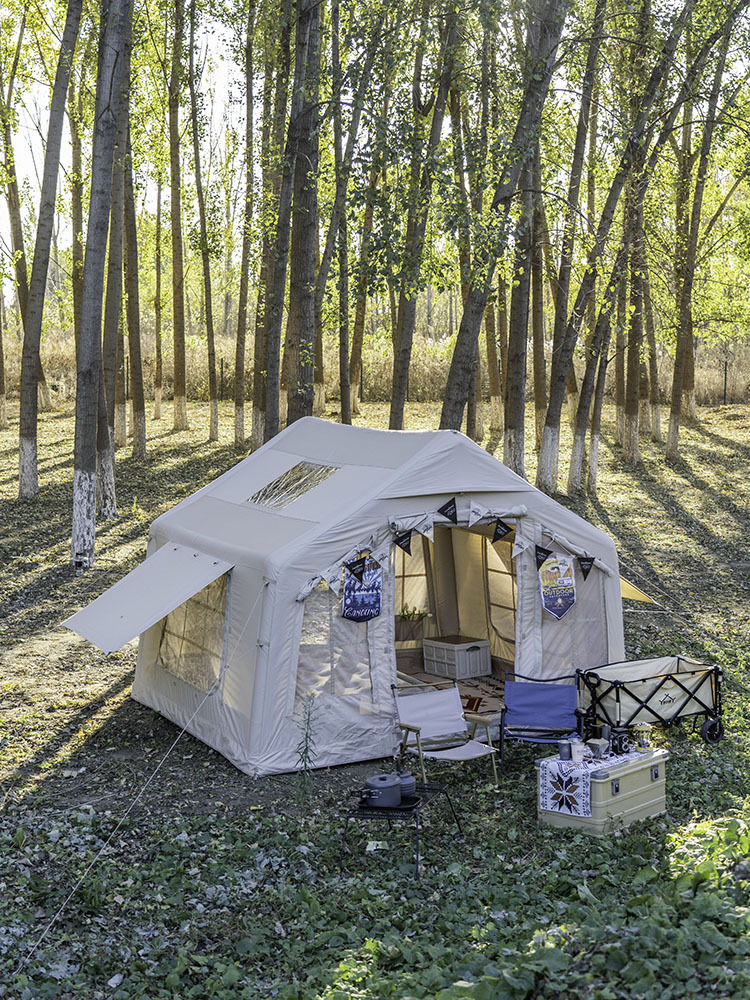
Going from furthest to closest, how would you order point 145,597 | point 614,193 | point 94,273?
point 614,193 < point 94,273 < point 145,597

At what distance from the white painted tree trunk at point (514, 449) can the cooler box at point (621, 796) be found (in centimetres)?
1209

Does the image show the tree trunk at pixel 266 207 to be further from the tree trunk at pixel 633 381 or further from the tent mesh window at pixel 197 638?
the tent mesh window at pixel 197 638

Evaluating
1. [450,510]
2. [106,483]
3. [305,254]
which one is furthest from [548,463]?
[450,510]

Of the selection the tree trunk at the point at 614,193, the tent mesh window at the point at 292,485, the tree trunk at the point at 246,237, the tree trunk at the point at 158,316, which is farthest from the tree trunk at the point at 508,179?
the tree trunk at the point at 158,316

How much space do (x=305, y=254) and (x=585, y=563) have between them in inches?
266

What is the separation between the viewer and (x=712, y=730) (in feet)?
30.8

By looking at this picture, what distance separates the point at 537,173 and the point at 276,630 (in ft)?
42.2

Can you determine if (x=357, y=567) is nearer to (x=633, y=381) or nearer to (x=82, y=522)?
(x=82, y=522)

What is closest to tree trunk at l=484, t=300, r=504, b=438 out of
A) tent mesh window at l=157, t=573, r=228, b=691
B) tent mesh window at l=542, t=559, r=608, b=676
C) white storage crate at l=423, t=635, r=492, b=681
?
white storage crate at l=423, t=635, r=492, b=681

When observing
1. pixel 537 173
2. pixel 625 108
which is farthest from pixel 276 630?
pixel 625 108

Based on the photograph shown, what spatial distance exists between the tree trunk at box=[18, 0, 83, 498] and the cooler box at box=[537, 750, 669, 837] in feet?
43.4

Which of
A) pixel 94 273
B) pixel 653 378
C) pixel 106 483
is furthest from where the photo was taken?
pixel 653 378

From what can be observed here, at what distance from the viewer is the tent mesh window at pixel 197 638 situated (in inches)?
373

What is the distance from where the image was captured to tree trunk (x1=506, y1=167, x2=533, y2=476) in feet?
59.0
